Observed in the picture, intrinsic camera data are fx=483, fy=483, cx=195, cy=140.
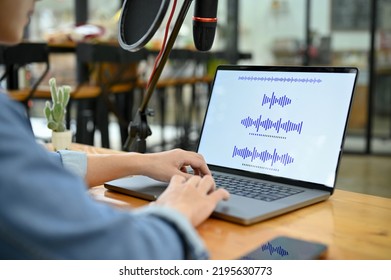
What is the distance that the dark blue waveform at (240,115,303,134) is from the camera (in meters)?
0.94

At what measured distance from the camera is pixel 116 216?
493mm

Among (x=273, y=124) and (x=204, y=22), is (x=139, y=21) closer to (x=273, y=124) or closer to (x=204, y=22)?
(x=204, y=22)

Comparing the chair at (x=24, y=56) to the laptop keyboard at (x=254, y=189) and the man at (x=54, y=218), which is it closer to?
the laptop keyboard at (x=254, y=189)

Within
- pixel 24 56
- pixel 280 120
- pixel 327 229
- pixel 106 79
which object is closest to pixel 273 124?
pixel 280 120

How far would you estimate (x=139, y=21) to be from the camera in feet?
3.14

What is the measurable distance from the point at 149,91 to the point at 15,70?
249 centimetres

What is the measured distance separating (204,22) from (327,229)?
46cm

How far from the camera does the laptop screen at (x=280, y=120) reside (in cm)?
90

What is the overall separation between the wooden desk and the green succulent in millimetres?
515

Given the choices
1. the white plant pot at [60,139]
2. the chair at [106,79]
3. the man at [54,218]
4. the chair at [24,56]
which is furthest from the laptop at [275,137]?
the chair at [24,56]

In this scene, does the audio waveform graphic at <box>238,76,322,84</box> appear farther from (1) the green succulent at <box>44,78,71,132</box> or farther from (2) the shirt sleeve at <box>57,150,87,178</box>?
(1) the green succulent at <box>44,78,71,132</box>

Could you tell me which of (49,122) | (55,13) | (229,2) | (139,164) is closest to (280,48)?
(229,2)

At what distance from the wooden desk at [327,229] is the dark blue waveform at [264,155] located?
119mm

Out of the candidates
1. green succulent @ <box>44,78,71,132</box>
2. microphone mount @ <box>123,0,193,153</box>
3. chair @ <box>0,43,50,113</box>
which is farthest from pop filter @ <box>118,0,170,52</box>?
chair @ <box>0,43,50,113</box>
